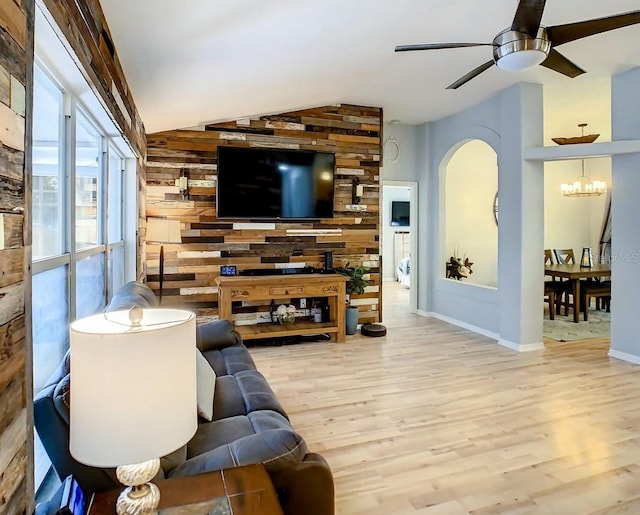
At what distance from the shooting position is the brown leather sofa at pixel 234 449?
1.28 m

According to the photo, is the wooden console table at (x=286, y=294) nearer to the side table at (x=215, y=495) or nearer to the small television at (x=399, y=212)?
the side table at (x=215, y=495)

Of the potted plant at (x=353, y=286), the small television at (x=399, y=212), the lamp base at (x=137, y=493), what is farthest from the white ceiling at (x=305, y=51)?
the small television at (x=399, y=212)

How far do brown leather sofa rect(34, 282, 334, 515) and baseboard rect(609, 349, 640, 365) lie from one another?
4.07m

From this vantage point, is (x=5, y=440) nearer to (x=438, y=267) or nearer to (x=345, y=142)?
(x=345, y=142)

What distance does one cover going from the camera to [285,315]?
206 inches

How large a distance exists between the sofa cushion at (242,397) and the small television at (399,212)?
8.99m

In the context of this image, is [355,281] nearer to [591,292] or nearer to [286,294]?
[286,294]

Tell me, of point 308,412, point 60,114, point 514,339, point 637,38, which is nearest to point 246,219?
point 308,412

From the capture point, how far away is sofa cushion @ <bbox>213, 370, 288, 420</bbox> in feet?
7.30

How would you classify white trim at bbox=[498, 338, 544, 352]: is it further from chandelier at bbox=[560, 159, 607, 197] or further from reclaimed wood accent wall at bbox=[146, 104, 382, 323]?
chandelier at bbox=[560, 159, 607, 197]

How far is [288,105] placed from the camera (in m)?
4.94

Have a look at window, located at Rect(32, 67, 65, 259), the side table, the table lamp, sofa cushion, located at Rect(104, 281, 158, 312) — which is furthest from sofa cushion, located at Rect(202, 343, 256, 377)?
the table lamp

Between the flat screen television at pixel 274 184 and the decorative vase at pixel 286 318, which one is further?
the decorative vase at pixel 286 318

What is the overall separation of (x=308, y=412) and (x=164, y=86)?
8.93 feet
